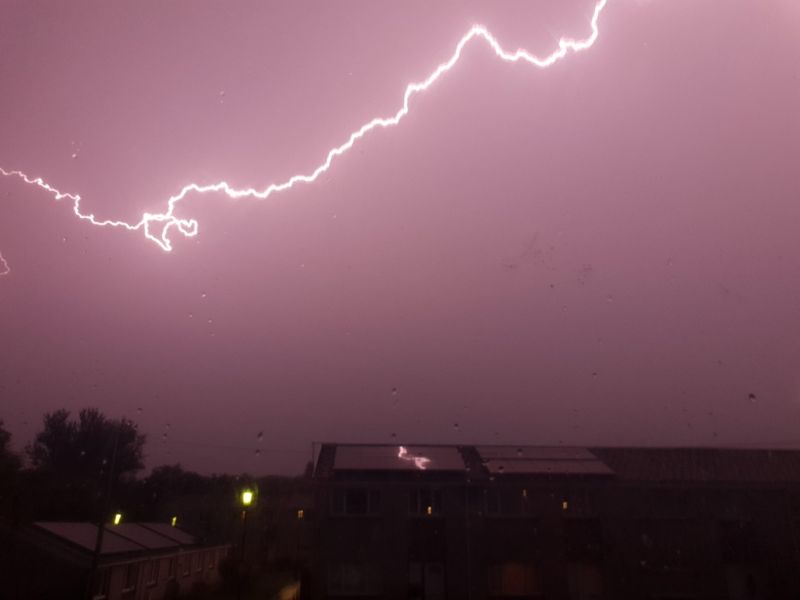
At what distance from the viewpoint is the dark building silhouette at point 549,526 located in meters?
16.7

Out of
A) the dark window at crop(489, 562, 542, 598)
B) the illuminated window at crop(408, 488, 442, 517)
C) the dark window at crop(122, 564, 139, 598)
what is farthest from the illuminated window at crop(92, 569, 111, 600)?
the dark window at crop(489, 562, 542, 598)

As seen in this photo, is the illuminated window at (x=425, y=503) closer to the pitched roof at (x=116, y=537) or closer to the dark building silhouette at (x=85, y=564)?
the dark building silhouette at (x=85, y=564)

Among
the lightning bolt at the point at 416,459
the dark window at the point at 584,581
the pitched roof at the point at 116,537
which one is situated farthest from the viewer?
the lightning bolt at the point at 416,459

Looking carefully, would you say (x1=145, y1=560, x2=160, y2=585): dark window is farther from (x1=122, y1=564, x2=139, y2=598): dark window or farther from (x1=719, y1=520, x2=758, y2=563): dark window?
(x1=719, y1=520, x2=758, y2=563): dark window

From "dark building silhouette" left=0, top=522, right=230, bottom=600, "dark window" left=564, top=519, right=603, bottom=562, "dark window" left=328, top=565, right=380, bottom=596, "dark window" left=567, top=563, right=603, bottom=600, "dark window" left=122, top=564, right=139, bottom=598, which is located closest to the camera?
"dark building silhouette" left=0, top=522, right=230, bottom=600

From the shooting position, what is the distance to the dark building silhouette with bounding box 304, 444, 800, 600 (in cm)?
1672

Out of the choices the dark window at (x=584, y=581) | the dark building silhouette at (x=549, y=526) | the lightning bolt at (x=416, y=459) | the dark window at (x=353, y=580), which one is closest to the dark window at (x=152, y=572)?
the dark building silhouette at (x=549, y=526)

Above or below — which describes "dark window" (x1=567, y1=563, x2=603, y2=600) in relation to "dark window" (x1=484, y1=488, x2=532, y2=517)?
below

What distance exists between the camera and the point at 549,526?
18.0 metres

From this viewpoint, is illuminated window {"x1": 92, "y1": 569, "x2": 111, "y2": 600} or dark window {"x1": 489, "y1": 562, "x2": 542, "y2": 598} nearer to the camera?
illuminated window {"x1": 92, "y1": 569, "x2": 111, "y2": 600}

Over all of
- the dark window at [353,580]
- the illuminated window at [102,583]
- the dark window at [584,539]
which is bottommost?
the dark window at [353,580]

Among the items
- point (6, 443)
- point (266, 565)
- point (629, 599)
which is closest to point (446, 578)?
point (629, 599)

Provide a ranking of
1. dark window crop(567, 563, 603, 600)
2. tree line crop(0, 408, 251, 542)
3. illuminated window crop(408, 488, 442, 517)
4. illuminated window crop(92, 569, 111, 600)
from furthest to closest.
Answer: tree line crop(0, 408, 251, 542) < illuminated window crop(408, 488, 442, 517) < dark window crop(567, 563, 603, 600) < illuminated window crop(92, 569, 111, 600)

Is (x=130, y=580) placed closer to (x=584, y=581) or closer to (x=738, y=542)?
(x=584, y=581)
